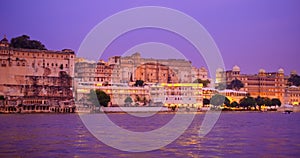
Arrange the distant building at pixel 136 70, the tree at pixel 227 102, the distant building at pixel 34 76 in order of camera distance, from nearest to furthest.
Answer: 1. the distant building at pixel 34 76
2. the tree at pixel 227 102
3. the distant building at pixel 136 70

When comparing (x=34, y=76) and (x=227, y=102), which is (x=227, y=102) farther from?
(x=34, y=76)

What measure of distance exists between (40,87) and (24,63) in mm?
3037

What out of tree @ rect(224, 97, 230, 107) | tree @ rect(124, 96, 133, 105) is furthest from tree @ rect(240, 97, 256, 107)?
tree @ rect(124, 96, 133, 105)

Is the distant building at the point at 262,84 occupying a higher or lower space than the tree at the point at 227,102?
higher

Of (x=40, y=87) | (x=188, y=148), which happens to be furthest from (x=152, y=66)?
(x=188, y=148)

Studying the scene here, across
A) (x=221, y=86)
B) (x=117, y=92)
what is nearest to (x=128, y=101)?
(x=117, y=92)

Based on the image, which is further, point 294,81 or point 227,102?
point 294,81

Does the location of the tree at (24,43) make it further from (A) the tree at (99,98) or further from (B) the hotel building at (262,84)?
(B) the hotel building at (262,84)

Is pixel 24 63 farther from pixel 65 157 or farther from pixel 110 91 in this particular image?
pixel 65 157

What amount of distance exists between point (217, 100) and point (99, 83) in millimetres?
14754

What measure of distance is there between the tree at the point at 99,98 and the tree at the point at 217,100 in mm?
15871

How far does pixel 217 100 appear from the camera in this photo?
64000 millimetres

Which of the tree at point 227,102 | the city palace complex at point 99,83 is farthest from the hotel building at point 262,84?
the tree at point 227,102

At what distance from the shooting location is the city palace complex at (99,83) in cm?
5216
